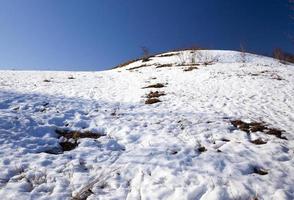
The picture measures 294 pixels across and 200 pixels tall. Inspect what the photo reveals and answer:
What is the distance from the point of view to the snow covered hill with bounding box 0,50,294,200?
530cm

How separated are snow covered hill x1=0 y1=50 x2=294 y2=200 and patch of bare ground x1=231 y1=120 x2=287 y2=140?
3 centimetres

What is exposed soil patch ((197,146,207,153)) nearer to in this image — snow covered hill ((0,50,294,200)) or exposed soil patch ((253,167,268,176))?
snow covered hill ((0,50,294,200))

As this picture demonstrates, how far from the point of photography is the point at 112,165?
6215 mm

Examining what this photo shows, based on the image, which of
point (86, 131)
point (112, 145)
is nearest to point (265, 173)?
point (112, 145)

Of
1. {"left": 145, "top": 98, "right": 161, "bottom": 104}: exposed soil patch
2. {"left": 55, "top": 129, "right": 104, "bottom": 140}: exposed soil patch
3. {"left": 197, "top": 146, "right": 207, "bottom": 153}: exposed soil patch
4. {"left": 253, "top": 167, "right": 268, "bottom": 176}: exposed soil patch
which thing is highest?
{"left": 145, "top": 98, "right": 161, "bottom": 104}: exposed soil patch

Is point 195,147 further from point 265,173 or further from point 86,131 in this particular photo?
point 86,131

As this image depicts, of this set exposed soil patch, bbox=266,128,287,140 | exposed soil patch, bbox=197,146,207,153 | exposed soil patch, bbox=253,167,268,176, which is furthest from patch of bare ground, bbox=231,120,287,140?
exposed soil patch, bbox=253,167,268,176

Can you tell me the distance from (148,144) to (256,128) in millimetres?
3428

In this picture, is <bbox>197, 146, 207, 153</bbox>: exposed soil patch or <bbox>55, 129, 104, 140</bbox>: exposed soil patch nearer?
<bbox>197, 146, 207, 153</bbox>: exposed soil patch

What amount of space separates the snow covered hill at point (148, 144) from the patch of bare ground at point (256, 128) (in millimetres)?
30

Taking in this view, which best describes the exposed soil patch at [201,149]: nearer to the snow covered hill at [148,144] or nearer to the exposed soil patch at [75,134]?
the snow covered hill at [148,144]

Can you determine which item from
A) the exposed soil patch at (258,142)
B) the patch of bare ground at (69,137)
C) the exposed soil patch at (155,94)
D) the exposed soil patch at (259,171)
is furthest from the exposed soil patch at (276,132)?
the exposed soil patch at (155,94)

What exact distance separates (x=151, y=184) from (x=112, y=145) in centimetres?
221

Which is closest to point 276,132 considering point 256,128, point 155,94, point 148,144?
point 256,128
